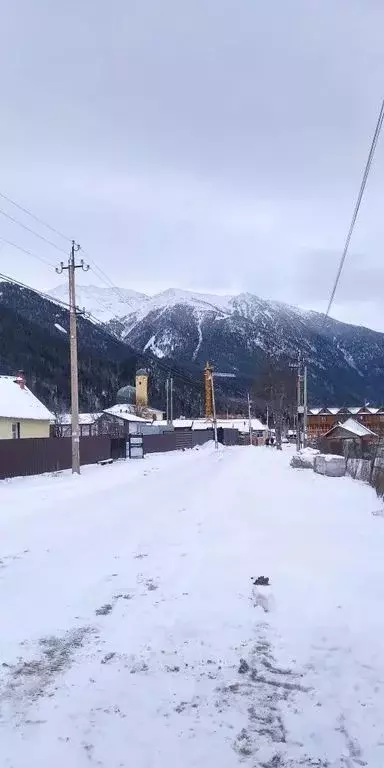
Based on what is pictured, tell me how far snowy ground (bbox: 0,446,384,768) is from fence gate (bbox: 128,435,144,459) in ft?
111

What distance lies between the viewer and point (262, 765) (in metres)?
4.29

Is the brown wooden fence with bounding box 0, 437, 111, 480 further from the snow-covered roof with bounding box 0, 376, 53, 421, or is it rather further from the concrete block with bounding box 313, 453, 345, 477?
the concrete block with bounding box 313, 453, 345, 477

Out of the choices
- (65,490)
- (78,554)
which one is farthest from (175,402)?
(78,554)

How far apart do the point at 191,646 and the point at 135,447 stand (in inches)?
1662

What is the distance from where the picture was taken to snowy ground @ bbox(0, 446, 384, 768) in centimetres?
454

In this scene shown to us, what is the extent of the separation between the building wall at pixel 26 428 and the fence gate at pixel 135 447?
628cm

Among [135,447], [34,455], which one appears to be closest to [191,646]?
[34,455]

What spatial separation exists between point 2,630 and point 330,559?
5677 mm

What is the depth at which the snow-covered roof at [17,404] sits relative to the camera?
4456 cm

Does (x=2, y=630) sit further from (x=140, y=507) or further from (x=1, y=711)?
(x=140, y=507)

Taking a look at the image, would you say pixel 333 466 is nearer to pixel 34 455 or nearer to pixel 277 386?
pixel 34 455

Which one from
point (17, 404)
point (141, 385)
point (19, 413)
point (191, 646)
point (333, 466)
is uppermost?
point (141, 385)

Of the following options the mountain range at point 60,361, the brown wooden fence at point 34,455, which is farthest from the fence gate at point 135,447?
the mountain range at point 60,361

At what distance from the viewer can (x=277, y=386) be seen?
80188 mm
